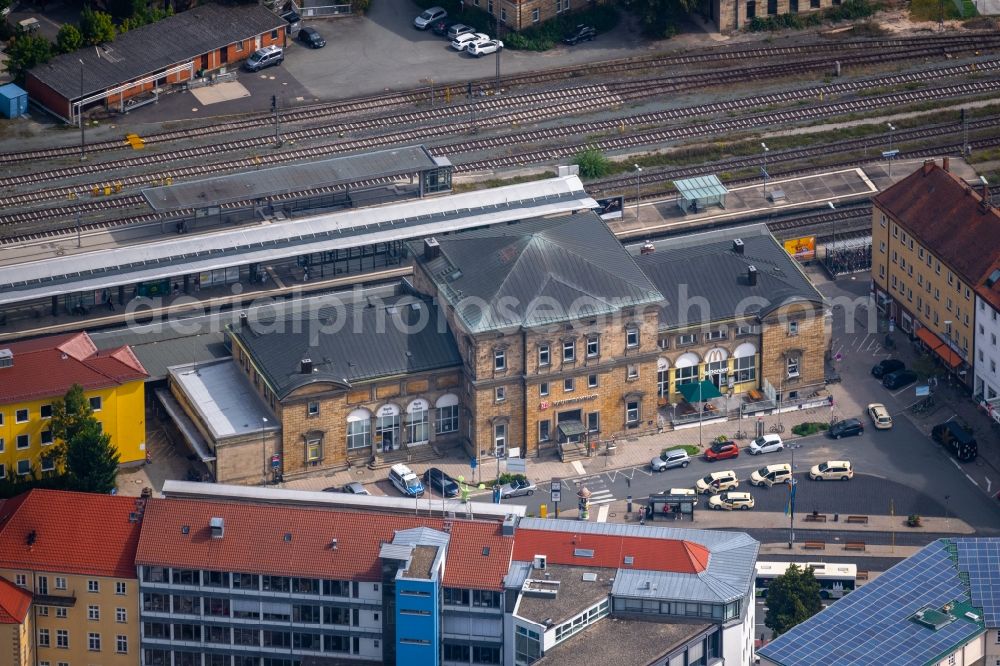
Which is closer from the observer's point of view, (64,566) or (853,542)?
(64,566)

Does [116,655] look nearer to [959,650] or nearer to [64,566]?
[64,566]

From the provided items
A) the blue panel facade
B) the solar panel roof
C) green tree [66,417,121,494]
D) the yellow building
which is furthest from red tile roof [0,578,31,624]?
the solar panel roof

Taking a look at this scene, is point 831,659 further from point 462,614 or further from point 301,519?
point 301,519

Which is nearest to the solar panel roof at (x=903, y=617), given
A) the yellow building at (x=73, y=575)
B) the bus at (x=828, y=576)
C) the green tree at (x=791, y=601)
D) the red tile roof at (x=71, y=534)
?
the green tree at (x=791, y=601)

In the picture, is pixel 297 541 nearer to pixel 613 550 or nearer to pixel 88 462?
pixel 613 550

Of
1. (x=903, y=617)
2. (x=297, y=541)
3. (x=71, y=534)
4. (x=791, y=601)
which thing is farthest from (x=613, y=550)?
(x=71, y=534)

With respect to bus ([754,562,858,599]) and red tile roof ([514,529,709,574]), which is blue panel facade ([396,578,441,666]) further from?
bus ([754,562,858,599])

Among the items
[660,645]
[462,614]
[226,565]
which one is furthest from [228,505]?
[660,645]
